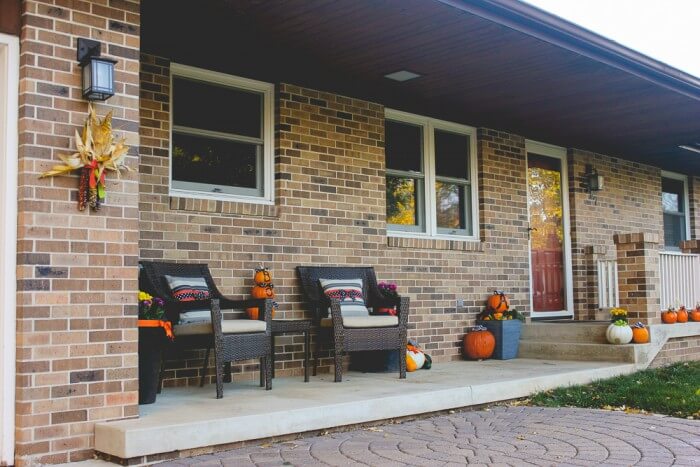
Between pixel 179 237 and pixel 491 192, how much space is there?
162 inches

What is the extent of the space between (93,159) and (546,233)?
6937mm

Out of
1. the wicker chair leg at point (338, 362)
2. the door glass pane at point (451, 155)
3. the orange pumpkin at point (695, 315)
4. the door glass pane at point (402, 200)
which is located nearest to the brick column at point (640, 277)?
the orange pumpkin at point (695, 315)

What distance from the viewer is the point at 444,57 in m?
6.53

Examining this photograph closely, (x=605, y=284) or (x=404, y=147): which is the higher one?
(x=404, y=147)

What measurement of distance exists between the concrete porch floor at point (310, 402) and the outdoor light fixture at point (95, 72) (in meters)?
1.77

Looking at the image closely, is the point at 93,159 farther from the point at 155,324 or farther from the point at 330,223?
the point at 330,223

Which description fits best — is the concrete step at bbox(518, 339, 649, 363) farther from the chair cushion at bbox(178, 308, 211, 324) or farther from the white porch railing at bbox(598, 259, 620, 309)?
the chair cushion at bbox(178, 308, 211, 324)

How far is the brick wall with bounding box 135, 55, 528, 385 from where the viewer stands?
20.4 ft

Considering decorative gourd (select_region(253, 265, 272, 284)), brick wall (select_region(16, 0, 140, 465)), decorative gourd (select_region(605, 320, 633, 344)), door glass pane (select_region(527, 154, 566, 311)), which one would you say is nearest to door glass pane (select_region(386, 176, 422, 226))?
decorative gourd (select_region(253, 265, 272, 284))

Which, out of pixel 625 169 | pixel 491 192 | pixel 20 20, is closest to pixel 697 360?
pixel 491 192

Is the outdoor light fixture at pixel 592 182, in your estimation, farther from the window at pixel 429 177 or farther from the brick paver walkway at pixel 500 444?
the brick paver walkway at pixel 500 444

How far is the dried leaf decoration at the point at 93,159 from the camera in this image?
14.0ft

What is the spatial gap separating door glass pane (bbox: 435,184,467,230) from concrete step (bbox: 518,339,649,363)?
1.48 meters

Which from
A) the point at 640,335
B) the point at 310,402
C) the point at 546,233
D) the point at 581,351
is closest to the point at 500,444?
the point at 310,402
